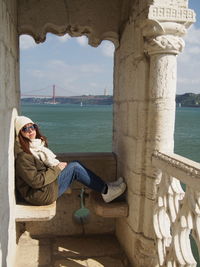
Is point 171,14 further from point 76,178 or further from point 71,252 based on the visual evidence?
point 71,252

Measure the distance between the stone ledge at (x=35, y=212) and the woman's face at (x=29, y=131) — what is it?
0.60 m

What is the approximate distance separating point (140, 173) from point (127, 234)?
0.73 m

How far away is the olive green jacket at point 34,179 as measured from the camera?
2.62 m

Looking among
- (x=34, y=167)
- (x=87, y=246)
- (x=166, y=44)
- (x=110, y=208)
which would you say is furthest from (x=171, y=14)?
(x=87, y=246)

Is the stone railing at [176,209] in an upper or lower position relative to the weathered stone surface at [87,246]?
upper

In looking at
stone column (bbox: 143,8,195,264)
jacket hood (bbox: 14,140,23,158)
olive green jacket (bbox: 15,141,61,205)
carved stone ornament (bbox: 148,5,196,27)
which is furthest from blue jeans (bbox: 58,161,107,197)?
carved stone ornament (bbox: 148,5,196,27)

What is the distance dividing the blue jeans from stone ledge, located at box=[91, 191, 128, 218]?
0.14 meters

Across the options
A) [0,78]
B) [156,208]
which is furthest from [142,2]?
[156,208]

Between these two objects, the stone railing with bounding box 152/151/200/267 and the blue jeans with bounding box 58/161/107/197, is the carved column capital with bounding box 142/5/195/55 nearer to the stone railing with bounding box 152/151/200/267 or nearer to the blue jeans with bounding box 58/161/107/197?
the stone railing with bounding box 152/151/200/267

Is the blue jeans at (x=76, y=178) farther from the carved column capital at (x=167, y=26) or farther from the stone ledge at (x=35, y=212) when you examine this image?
the carved column capital at (x=167, y=26)

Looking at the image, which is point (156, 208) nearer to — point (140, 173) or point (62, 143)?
point (140, 173)

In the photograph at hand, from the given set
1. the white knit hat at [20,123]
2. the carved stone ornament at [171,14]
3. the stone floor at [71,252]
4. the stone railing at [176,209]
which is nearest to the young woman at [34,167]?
the white knit hat at [20,123]

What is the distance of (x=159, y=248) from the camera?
2.66m

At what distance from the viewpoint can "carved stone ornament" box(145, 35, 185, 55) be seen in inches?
103
